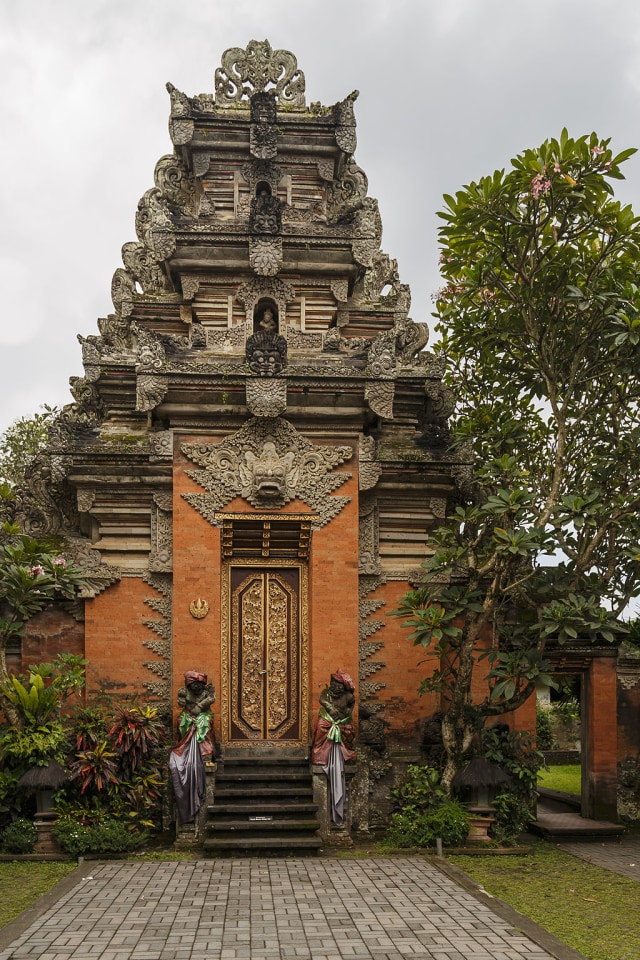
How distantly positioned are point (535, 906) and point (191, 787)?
13.2ft

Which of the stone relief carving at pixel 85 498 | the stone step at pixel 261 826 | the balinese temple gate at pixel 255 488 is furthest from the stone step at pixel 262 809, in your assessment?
the stone relief carving at pixel 85 498

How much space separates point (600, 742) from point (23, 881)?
26.5 ft

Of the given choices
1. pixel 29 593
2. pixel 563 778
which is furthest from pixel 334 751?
pixel 563 778

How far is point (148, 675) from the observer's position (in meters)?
11.4

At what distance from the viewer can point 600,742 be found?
12961 millimetres

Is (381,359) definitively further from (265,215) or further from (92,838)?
(92,838)

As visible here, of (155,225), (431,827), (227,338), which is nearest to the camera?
(431,827)

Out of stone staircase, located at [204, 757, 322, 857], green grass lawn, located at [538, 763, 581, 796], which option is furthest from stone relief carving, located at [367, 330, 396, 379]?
green grass lawn, located at [538, 763, 581, 796]

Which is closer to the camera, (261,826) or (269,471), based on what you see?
(261,826)

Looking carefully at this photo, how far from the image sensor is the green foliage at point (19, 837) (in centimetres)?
983

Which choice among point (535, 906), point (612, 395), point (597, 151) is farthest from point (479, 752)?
point (597, 151)

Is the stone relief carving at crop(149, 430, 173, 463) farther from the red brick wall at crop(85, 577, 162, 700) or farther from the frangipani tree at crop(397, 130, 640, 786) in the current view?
the frangipani tree at crop(397, 130, 640, 786)

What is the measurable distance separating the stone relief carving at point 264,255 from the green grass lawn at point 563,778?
32.5 feet

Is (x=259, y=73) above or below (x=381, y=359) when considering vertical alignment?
above
